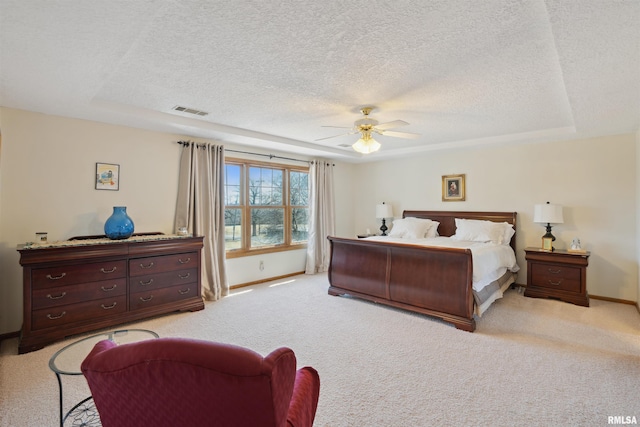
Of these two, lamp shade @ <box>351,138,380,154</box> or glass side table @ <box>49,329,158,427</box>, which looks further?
lamp shade @ <box>351,138,380,154</box>

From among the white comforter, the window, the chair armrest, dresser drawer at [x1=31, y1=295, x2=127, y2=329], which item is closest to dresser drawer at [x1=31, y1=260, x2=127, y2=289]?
dresser drawer at [x1=31, y1=295, x2=127, y2=329]

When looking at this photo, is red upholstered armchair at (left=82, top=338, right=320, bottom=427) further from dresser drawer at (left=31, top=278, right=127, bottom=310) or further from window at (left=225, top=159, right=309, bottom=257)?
window at (left=225, top=159, right=309, bottom=257)

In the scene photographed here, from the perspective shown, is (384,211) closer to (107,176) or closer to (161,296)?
(161,296)

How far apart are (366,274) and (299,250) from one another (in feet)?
6.77

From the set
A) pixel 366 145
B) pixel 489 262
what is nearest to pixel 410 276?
A: pixel 489 262

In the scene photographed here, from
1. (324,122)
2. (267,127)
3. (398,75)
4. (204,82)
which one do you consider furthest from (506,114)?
(204,82)

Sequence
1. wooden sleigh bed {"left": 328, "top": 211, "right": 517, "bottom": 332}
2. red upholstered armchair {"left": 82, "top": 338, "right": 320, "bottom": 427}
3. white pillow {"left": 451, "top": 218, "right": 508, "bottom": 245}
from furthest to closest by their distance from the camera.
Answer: white pillow {"left": 451, "top": 218, "right": 508, "bottom": 245} → wooden sleigh bed {"left": 328, "top": 211, "right": 517, "bottom": 332} → red upholstered armchair {"left": 82, "top": 338, "right": 320, "bottom": 427}

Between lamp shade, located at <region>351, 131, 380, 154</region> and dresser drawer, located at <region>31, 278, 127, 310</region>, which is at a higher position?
lamp shade, located at <region>351, 131, 380, 154</region>

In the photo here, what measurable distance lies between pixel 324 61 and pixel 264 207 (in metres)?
3.45

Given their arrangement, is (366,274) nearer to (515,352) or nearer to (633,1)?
(515,352)

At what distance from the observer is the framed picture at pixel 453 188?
548cm

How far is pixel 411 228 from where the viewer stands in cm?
545

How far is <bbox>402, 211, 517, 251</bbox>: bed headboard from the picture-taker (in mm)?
4927

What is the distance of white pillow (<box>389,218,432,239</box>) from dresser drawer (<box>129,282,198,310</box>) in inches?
136
